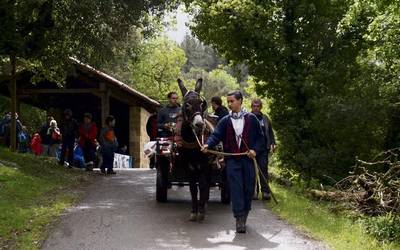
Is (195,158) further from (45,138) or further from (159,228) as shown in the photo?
(45,138)

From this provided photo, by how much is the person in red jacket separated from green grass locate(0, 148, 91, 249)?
100 centimetres

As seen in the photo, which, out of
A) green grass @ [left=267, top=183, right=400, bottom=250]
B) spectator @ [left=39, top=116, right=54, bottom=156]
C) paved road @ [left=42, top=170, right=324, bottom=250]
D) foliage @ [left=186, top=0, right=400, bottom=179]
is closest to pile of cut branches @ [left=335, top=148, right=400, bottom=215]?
green grass @ [left=267, top=183, right=400, bottom=250]

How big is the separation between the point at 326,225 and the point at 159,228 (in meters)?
2.59

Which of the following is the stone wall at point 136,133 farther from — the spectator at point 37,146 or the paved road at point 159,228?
the paved road at point 159,228

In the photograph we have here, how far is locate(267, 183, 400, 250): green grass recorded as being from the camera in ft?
26.9

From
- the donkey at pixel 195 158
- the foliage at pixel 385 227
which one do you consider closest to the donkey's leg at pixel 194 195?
the donkey at pixel 195 158

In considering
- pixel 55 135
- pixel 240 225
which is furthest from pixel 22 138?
pixel 240 225

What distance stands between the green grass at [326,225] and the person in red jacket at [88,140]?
27.9 ft

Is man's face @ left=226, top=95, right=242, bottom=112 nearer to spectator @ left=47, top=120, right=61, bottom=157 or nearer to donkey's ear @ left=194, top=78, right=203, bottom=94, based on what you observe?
donkey's ear @ left=194, top=78, right=203, bottom=94

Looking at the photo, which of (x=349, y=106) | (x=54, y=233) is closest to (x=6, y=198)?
(x=54, y=233)

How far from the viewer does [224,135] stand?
9125 millimetres

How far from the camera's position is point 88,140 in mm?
19391

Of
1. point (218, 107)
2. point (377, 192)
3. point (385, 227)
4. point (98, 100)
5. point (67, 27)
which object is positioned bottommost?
point (385, 227)

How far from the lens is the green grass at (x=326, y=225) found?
8211 millimetres
